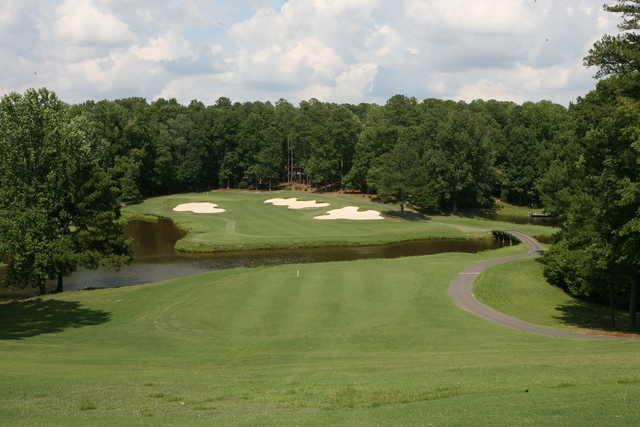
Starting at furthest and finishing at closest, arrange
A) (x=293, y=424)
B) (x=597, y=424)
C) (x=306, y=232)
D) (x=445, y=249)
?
(x=306, y=232) → (x=445, y=249) → (x=293, y=424) → (x=597, y=424)

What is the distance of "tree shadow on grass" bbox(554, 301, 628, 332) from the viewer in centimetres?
3091

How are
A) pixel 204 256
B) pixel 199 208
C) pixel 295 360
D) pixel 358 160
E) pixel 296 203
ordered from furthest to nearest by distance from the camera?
pixel 358 160 < pixel 296 203 < pixel 199 208 < pixel 204 256 < pixel 295 360

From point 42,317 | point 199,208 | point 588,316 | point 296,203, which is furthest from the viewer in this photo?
point 296,203

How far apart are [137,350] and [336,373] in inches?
401

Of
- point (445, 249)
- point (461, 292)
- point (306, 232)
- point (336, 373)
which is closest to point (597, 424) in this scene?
point (336, 373)

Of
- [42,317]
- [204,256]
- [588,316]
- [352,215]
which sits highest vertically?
[352,215]

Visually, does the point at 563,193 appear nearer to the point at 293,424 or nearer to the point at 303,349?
the point at 303,349

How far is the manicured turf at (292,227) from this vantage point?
66.8 m

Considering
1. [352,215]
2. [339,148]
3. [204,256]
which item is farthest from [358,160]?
[204,256]

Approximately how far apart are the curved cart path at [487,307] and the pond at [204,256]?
1582 cm

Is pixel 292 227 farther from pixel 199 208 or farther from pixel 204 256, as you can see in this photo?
pixel 199 208

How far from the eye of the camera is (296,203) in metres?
97.1

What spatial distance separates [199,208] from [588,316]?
228 ft

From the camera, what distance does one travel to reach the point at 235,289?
37312mm
